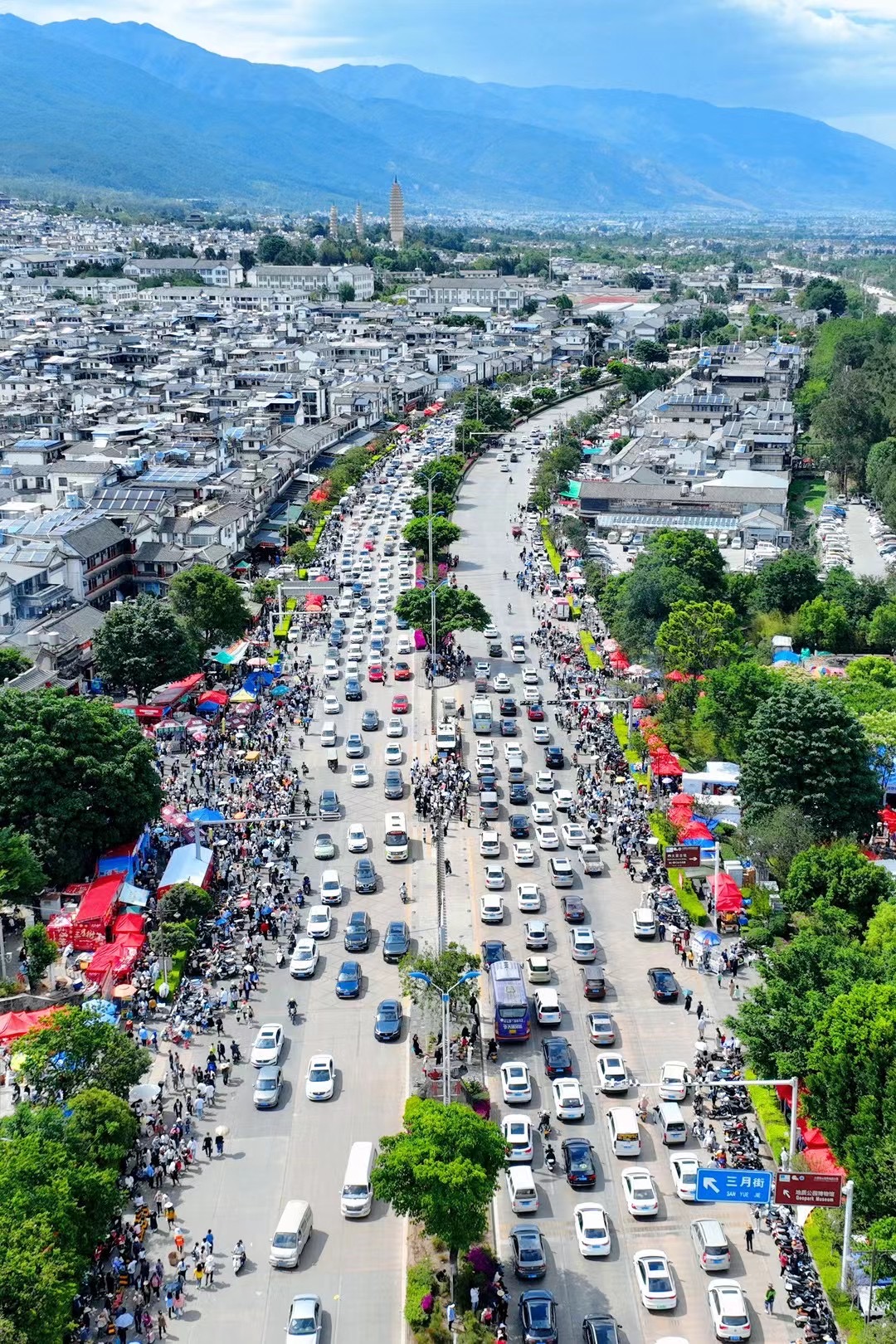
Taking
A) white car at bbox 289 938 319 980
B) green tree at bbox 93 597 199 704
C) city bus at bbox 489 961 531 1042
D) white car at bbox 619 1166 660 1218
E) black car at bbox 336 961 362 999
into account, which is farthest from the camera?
green tree at bbox 93 597 199 704

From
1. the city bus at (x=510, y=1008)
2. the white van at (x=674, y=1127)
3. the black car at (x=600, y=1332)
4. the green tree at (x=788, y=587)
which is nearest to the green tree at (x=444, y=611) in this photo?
the green tree at (x=788, y=587)

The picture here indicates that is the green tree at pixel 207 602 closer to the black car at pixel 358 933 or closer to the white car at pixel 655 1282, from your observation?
the black car at pixel 358 933

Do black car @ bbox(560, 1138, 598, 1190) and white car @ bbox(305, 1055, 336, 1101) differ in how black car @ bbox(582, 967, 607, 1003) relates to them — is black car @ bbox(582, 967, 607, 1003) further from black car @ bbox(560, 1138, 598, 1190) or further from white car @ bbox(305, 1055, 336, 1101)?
white car @ bbox(305, 1055, 336, 1101)

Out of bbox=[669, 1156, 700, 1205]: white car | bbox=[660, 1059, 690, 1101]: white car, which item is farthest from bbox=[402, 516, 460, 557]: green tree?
bbox=[669, 1156, 700, 1205]: white car

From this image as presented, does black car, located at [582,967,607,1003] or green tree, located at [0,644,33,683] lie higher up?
green tree, located at [0,644,33,683]

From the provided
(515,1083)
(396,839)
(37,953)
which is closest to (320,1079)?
(515,1083)

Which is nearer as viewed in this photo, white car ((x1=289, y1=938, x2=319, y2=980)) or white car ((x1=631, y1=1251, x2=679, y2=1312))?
white car ((x1=631, y1=1251, x2=679, y2=1312))

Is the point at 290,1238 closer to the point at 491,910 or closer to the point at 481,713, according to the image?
the point at 491,910
